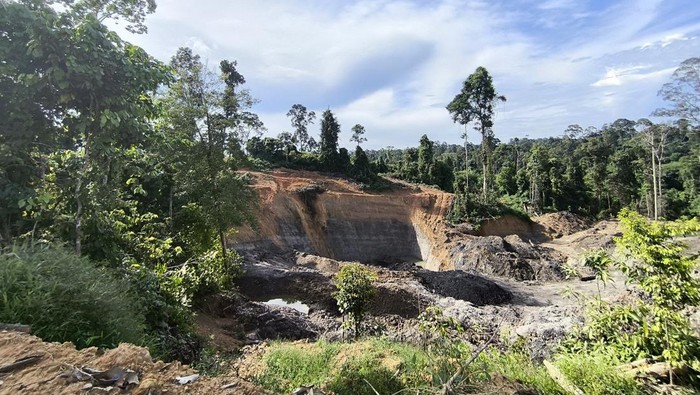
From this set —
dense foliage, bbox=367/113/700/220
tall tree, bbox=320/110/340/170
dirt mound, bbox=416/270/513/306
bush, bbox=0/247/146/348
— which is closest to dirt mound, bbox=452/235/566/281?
dirt mound, bbox=416/270/513/306

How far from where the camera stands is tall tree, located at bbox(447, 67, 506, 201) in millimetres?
36844

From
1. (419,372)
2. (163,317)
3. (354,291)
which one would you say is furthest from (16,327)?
(354,291)

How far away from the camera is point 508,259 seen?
23359 mm

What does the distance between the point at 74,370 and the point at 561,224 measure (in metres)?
37.9

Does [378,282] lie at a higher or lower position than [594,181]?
lower

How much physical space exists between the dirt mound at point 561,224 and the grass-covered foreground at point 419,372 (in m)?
31.1

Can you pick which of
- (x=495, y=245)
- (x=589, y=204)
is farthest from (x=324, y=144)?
(x=589, y=204)

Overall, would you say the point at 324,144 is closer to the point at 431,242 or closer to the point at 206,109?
the point at 431,242

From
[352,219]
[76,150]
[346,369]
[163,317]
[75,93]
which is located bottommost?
[352,219]

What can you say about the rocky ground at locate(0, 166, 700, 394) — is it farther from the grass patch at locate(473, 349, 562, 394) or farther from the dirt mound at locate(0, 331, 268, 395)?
the grass patch at locate(473, 349, 562, 394)

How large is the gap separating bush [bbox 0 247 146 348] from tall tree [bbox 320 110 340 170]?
114 feet

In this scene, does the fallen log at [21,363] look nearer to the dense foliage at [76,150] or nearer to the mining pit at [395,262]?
the dense foliage at [76,150]

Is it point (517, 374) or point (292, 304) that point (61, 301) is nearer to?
point (517, 374)

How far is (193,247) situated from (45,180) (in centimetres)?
921
